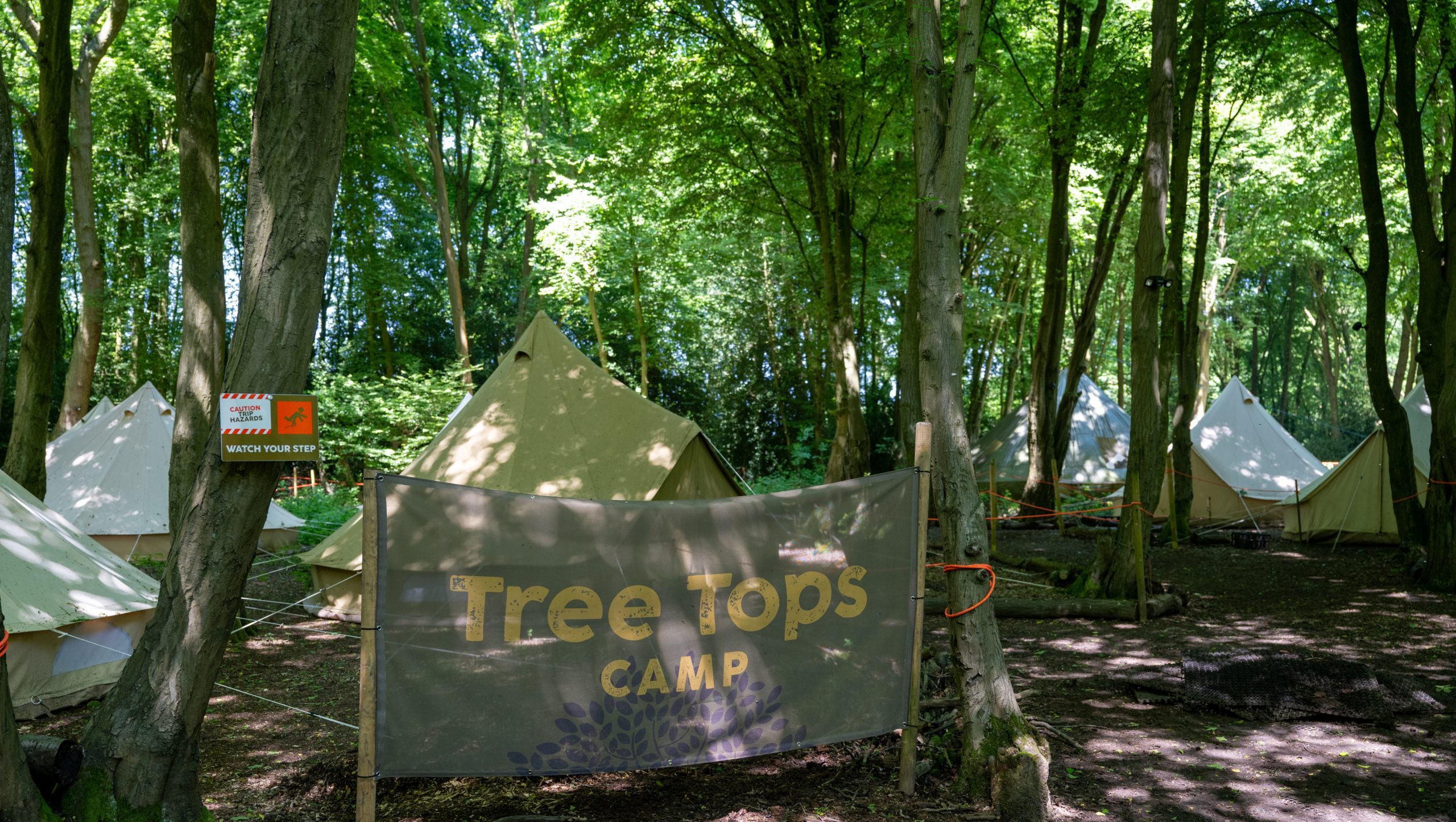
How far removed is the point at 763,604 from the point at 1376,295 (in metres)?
10.0

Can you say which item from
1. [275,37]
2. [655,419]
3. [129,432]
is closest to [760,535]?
[275,37]

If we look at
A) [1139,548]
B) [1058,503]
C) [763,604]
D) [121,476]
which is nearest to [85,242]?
[121,476]

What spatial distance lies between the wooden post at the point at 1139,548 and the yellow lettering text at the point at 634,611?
5908 mm

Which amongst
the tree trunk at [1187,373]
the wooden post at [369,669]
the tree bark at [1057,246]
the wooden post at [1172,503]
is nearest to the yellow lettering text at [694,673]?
the wooden post at [369,669]

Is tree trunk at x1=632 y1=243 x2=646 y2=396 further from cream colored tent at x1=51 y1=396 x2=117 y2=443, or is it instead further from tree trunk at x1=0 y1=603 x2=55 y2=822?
tree trunk at x1=0 y1=603 x2=55 y2=822

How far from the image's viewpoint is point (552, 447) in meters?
8.57

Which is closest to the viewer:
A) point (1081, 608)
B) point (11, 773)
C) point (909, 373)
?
point (11, 773)

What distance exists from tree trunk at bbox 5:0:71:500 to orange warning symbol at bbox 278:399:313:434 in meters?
4.15

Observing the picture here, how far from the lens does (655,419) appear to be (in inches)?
348

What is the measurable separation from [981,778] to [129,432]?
37.0ft

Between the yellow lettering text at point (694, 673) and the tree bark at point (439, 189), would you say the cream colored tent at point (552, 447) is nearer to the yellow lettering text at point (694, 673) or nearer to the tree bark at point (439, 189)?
the yellow lettering text at point (694, 673)

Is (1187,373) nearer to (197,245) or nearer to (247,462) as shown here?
(197,245)

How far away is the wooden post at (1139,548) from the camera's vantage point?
318 inches

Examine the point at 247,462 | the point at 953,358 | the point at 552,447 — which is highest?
the point at 953,358
